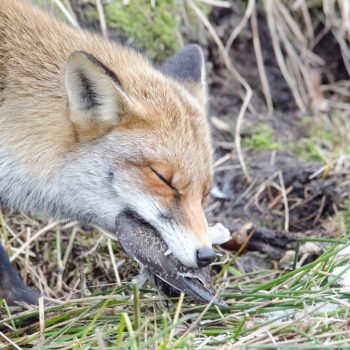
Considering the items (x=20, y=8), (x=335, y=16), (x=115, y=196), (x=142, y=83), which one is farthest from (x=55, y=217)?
(x=335, y=16)

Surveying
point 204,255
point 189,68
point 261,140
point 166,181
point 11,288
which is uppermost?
point 189,68

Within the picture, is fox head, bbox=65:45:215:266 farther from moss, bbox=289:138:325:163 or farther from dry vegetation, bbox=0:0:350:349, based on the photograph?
moss, bbox=289:138:325:163

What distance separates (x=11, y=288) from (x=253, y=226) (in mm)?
2081

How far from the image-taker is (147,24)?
24.7ft

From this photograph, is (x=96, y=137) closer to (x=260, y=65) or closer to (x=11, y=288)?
(x=11, y=288)

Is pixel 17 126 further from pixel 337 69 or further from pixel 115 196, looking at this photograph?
pixel 337 69

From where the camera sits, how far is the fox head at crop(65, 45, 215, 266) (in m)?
4.34

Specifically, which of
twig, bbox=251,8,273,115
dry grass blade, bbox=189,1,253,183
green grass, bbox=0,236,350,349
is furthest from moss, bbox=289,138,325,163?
green grass, bbox=0,236,350,349

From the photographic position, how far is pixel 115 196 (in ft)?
15.0

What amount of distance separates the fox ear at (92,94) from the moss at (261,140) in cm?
329

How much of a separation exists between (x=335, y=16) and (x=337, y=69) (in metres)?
0.70

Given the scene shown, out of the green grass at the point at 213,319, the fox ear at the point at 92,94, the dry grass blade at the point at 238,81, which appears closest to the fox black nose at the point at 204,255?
the green grass at the point at 213,319

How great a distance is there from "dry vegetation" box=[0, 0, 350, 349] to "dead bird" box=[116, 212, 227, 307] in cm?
15

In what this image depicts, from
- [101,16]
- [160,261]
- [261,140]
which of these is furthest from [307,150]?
[160,261]
